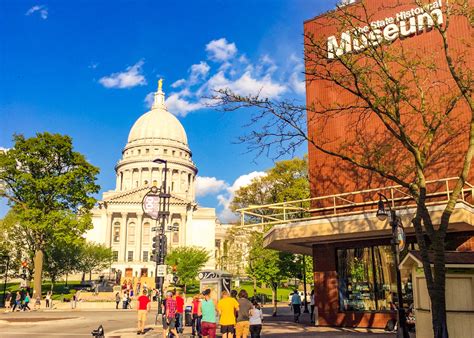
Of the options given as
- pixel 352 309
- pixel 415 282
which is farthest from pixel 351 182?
pixel 415 282

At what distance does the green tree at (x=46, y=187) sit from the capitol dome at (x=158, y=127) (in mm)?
82107

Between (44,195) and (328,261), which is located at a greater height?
Answer: (44,195)

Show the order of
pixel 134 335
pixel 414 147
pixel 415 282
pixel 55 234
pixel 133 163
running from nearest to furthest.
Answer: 1. pixel 414 147
2. pixel 415 282
3. pixel 134 335
4. pixel 55 234
5. pixel 133 163

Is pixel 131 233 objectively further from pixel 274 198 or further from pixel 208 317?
pixel 208 317

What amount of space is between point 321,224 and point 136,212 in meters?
86.0

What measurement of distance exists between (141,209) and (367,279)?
83868 millimetres

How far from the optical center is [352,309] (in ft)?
64.6

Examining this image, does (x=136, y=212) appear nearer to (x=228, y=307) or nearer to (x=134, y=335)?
(x=134, y=335)

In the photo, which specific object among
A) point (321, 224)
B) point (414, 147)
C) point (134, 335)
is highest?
point (414, 147)

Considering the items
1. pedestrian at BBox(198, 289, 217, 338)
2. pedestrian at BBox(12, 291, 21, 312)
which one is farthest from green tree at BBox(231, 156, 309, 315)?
pedestrian at BBox(198, 289, 217, 338)

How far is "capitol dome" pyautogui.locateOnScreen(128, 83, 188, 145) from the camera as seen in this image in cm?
12738

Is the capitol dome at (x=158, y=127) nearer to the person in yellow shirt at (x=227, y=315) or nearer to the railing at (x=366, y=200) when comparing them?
the railing at (x=366, y=200)

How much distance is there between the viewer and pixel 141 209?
3895 inches

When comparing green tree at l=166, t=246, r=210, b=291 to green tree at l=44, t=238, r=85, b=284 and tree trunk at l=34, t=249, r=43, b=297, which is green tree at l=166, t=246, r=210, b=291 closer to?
green tree at l=44, t=238, r=85, b=284
